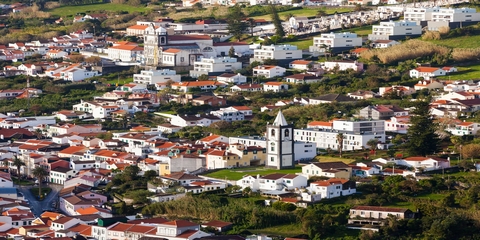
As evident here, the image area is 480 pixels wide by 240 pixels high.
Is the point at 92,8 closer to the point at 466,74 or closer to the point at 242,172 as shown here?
the point at 466,74

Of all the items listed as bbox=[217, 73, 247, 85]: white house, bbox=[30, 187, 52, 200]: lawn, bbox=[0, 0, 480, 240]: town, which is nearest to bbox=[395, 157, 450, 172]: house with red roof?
bbox=[0, 0, 480, 240]: town

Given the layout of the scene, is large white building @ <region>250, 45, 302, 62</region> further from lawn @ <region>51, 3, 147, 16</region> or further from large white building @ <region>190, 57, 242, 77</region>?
lawn @ <region>51, 3, 147, 16</region>

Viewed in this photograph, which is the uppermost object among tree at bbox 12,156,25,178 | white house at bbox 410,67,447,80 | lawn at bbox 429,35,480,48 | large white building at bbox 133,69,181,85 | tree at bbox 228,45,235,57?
lawn at bbox 429,35,480,48

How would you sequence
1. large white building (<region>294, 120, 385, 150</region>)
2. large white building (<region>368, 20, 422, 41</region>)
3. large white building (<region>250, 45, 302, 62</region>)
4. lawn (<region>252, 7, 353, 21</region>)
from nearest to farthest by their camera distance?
1. large white building (<region>294, 120, 385, 150</region>)
2. large white building (<region>250, 45, 302, 62</region>)
3. large white building (<region>368, 20, 422, 41</region>)
4. lawn (<region>252, 7, 353, 21</region>)

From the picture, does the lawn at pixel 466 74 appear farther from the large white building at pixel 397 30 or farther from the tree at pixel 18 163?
the tree at pixel 18 163

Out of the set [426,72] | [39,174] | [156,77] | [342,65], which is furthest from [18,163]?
[342,65]

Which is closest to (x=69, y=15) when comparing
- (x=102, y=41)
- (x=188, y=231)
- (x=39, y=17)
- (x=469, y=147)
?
(x=39, y=17)

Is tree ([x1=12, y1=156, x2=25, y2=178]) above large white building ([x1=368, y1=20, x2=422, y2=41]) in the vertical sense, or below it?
below

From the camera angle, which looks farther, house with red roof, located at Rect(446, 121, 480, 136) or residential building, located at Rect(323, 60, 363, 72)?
residential building, located at Rect(323, 60, 363, 72)
